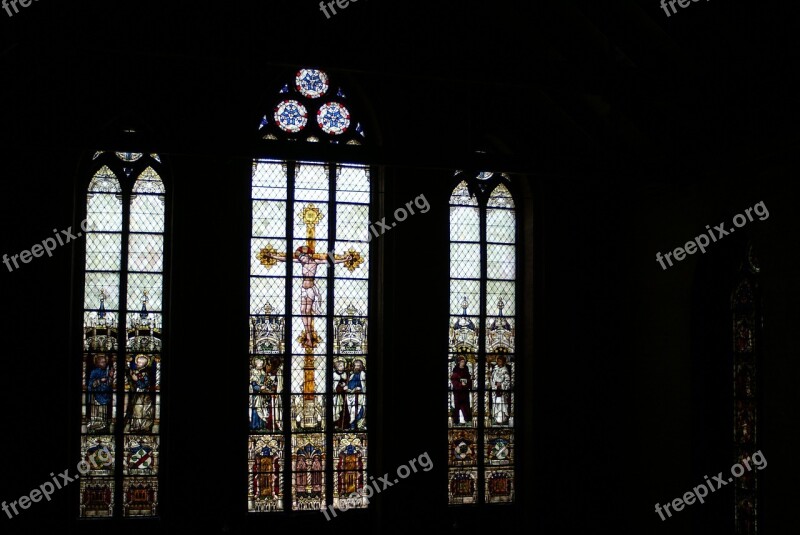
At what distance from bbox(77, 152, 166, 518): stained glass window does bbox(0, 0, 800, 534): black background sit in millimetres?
209

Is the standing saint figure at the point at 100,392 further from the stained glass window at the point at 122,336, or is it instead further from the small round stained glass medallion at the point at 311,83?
the small round stained glass medallion at the point at 311,83

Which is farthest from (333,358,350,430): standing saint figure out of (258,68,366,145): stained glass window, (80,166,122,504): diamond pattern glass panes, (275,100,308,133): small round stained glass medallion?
(275,100,308,133): small round stained glass medallion

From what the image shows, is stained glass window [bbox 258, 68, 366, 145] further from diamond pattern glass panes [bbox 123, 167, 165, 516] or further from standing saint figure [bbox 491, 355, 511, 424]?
standing saint figure [bbox 491, 355, 511, 424]

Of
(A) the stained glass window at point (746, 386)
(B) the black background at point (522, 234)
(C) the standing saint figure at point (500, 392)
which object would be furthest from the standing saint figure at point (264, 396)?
(A) the stained glass window at point (746, 386)

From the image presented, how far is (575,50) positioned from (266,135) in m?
3.33

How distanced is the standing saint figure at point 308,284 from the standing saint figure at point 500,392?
2044 millimetres

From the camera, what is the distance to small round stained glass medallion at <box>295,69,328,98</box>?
953cm

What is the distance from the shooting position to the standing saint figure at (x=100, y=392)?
875 cm

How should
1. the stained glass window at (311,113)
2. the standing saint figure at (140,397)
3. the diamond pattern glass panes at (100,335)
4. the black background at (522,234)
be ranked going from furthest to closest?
1. the stained glass window at (311,113)
2. the standing saint figure at (140,397)
3. the diamond pattern glass panes at (100,335)
4. the black background at (522,234)

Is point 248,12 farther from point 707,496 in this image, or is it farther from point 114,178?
point 707,496

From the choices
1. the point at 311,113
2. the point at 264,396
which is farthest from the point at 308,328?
the point at 311,113

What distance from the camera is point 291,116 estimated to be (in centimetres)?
951

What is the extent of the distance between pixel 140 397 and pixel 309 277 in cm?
209

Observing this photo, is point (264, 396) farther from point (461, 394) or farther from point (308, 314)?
point (461, 394)
